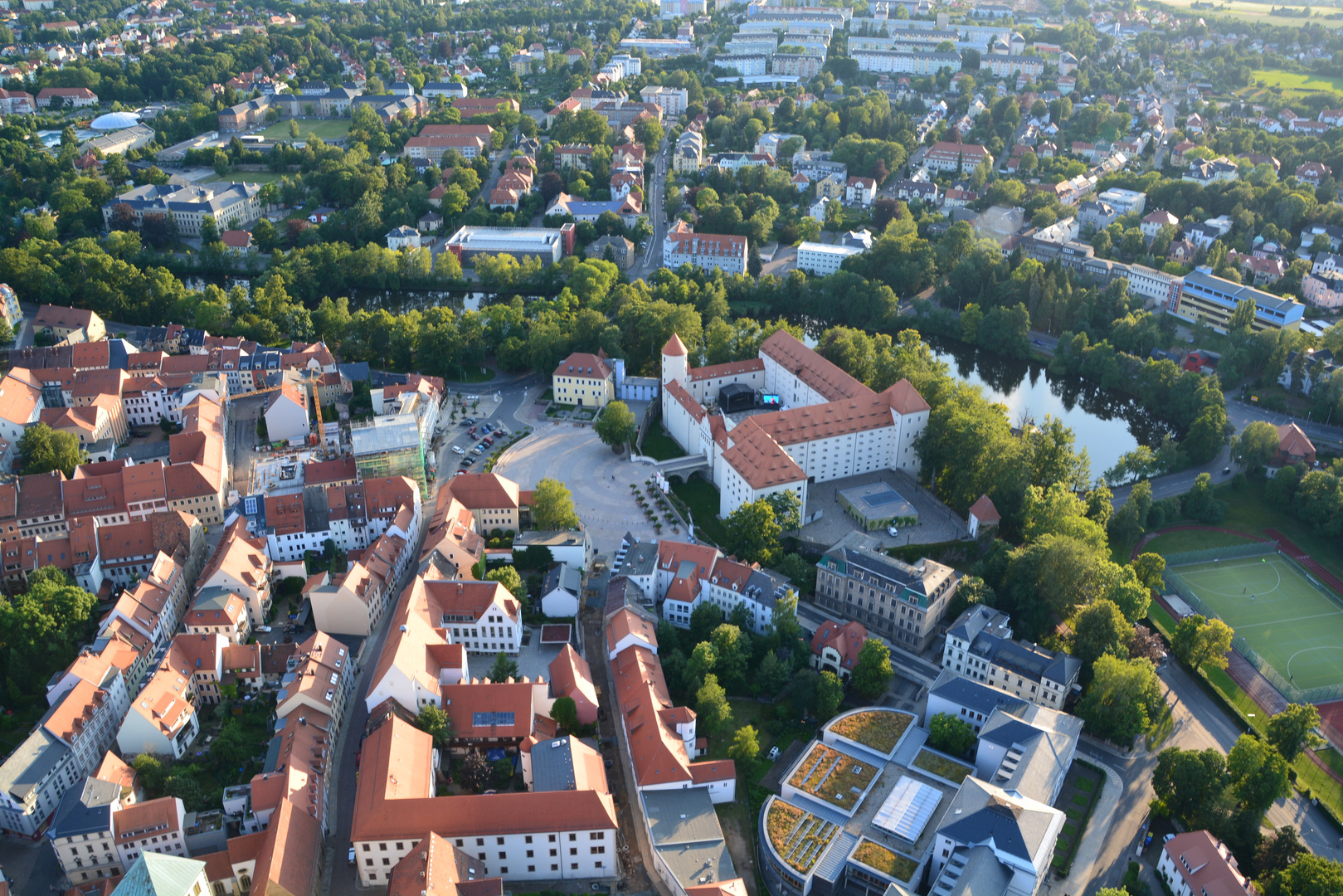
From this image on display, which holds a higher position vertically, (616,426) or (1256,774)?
(616,426)

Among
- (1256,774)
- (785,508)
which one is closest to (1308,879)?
(1256,774)

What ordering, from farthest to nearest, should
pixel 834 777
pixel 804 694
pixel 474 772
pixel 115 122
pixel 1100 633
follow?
pixel 115 122 → pixel 1100 633 → pixel 804 694 → pixel 834 777 → pixel 474 772

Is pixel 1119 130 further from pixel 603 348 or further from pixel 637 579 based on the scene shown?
pixel 637 579

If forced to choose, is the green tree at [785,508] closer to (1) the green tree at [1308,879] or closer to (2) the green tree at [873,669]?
(2) the green tree at [873,669]

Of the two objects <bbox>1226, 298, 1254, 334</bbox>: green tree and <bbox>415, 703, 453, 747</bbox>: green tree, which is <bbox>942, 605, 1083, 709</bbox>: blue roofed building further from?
<bbox>1226, 298, 1254, 334</bbox>: green tree

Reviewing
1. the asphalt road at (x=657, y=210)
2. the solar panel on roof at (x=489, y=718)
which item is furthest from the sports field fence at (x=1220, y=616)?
the asphalt road at (x=657, y=210)

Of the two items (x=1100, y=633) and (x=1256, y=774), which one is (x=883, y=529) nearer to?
(x=1100, y=633)

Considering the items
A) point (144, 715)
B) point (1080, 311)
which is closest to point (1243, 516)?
point (1080, 311)
